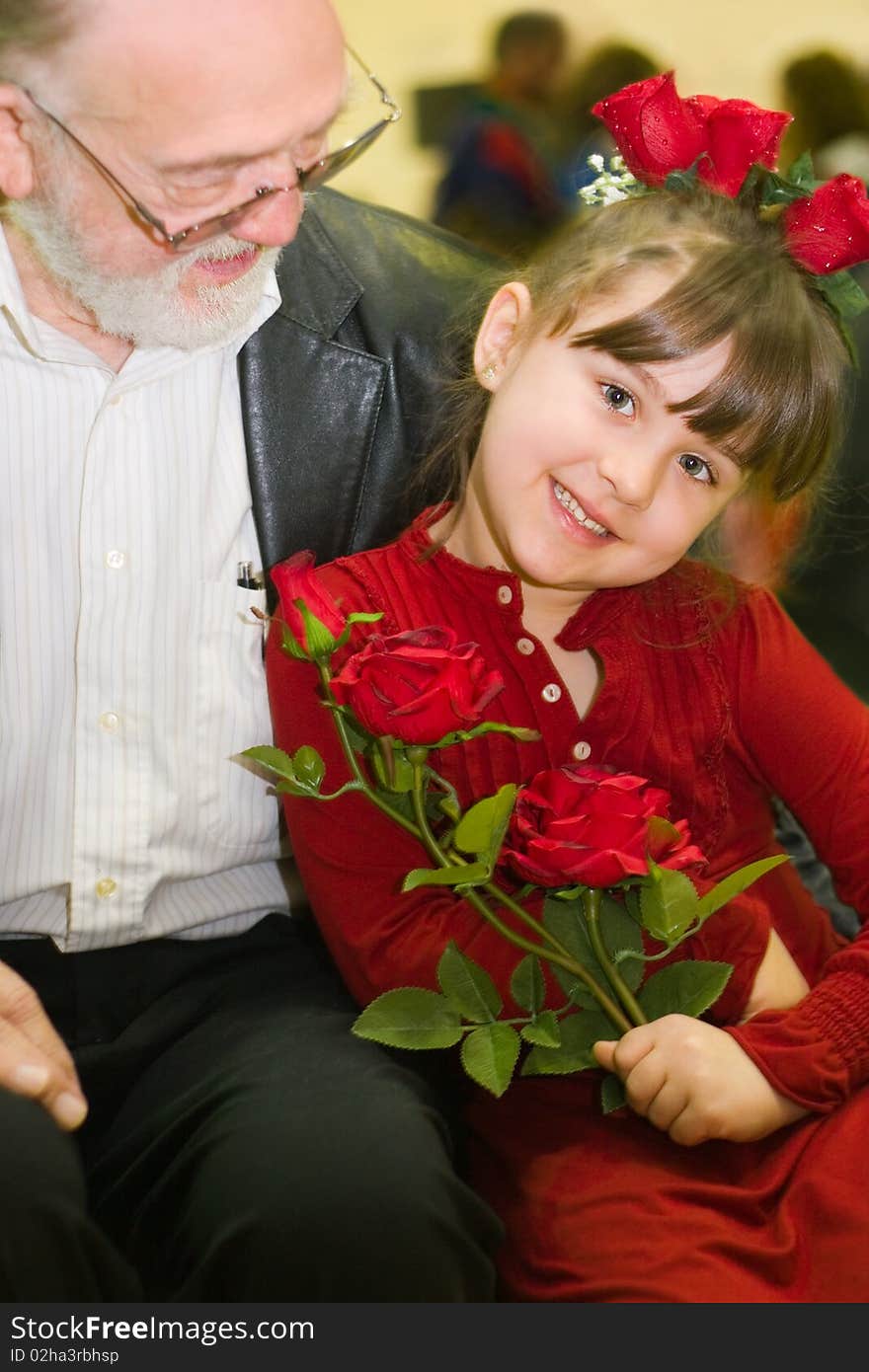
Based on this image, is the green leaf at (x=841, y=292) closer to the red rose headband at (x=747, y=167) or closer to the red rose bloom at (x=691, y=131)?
the red rose headband at (x=747, y=167)

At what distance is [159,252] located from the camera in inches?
50.1

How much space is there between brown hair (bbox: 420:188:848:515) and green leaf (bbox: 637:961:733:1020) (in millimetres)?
460

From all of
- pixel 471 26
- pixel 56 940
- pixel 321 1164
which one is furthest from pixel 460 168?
pixel 321 1164

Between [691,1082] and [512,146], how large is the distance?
305 cm

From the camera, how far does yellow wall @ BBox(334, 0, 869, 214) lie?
13.8 ft

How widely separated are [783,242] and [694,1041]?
0.73m

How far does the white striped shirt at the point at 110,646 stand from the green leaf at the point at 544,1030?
39 centimetres

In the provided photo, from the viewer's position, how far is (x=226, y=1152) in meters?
1.11

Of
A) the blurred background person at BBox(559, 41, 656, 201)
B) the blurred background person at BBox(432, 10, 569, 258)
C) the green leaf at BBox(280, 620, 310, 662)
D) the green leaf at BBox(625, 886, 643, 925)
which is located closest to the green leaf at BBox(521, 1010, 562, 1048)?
the green leaf at BBox(625, 886, 643, 925)

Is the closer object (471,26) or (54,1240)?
→ (54,1240)

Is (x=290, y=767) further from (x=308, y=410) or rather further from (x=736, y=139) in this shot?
(x=736, y=139)

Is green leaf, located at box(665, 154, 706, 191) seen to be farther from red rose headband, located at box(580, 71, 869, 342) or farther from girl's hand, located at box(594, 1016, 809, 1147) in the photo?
girl's hand, located at box(594, 1016, 809, 1147)

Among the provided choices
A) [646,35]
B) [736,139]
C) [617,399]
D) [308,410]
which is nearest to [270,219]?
[308,410]
